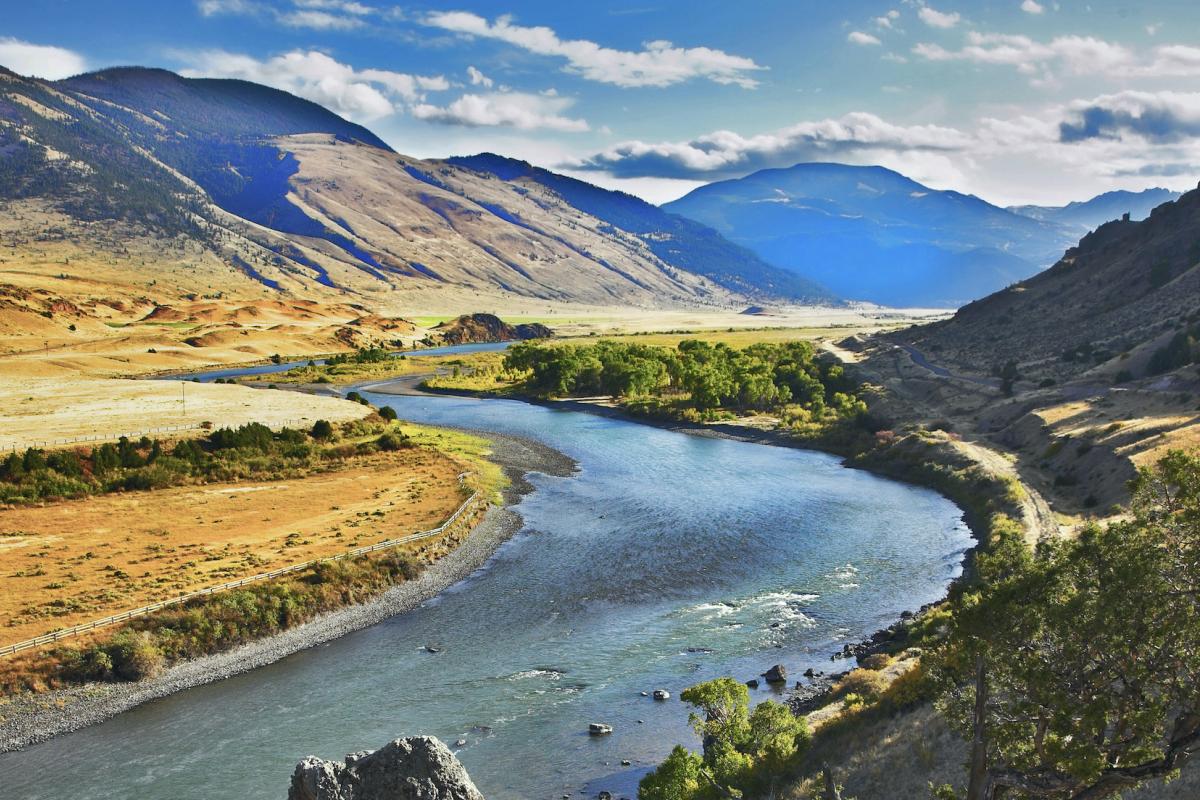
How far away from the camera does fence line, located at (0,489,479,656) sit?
4312 centimetres

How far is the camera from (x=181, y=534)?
2495 inches

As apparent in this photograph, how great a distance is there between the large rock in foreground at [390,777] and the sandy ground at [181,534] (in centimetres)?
3032

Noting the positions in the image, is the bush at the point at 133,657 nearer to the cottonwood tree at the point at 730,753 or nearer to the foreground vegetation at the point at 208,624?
the foreground vegetation at the point at 208,624

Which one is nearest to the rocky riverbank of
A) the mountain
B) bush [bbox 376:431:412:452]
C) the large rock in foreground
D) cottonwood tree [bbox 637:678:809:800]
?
the large rock in foreground

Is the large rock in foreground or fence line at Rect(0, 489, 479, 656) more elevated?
the large rock in foreground

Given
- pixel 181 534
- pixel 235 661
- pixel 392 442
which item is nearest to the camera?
pixel 235 661

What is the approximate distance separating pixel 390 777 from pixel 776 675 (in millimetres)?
25125

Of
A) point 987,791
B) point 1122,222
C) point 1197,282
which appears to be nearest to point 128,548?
point 987,791

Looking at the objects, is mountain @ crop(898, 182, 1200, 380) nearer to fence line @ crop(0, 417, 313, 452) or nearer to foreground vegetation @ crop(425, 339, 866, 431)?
foreground vegetation @ crop(425, 339, 866, 431)

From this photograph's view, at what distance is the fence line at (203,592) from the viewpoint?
141 ft

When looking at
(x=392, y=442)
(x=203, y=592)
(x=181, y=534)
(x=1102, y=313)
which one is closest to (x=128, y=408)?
(x=392, y=442)

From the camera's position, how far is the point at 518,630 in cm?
5097

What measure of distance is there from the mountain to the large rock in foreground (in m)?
106

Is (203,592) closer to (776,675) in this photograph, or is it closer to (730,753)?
(776,675)
